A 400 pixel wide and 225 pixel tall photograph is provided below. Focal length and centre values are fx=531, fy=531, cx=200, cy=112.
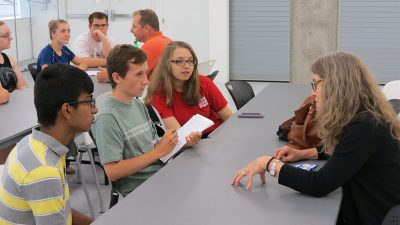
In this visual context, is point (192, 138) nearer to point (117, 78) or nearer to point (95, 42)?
point (117, 78)

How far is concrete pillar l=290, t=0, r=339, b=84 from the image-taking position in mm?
5691

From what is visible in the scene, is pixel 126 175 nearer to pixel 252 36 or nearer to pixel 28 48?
pixel 252 36

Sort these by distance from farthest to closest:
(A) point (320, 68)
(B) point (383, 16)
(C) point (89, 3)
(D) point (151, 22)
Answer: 1. (C) point (89, 3)
2. (B) point (383, 16)
3. (D) point (151, 22)
4. (A) point (320, 68)

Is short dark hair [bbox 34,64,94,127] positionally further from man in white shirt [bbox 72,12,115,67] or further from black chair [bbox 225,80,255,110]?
man in white shirt [bbox 72,12,115,67]

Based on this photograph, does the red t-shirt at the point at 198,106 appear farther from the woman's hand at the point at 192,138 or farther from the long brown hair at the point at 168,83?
the woman's hand at the point at 192,138

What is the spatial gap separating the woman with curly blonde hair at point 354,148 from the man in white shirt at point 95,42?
4034mm

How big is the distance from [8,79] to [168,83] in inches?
70.8

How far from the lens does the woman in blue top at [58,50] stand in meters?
5.31

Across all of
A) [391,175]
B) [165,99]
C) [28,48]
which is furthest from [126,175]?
[28,48]

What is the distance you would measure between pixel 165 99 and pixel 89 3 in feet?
22.4

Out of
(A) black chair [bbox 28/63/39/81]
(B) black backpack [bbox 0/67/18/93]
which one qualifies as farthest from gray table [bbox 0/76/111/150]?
(A) black chair [bbox 28/63/39/81]

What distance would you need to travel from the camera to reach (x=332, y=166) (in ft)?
6.49

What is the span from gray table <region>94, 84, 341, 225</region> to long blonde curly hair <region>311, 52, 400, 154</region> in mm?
276

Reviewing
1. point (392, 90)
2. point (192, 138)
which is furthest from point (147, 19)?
point (192, 138)
